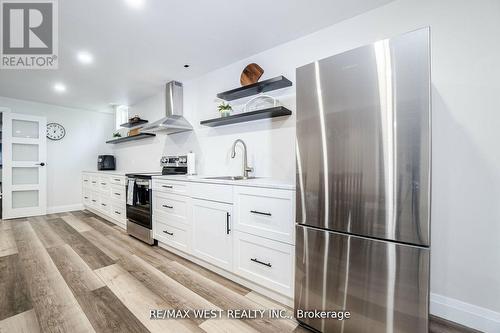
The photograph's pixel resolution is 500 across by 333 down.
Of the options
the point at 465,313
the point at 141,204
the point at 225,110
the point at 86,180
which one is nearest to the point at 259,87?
the point at 225,110

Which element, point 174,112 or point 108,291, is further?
point 174,112

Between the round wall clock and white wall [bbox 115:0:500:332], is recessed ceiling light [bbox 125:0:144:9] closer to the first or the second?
white wall [bbox 115:0:500:332]

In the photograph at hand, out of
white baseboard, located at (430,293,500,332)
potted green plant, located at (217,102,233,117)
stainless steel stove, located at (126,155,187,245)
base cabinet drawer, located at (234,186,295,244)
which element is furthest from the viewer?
stainless steel stove, located at (126,155,187,245)

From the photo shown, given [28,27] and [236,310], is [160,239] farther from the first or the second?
[28,27]

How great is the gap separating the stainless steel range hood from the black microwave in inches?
96.1

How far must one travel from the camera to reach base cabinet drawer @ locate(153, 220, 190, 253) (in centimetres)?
246

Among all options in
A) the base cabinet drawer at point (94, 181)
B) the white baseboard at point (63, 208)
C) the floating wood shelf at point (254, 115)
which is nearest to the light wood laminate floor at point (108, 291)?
the base cabinet drawer at point (94, 181)

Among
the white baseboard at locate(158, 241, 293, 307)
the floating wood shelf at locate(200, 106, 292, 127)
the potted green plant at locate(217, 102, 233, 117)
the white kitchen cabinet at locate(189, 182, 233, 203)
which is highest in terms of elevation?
the potted green plant at locate(217, 102, 233, 117)

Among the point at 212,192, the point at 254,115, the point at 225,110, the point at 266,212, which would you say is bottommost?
the point at 266,212

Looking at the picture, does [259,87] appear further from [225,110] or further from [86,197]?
[86,197]

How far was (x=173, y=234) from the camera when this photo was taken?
2.62m

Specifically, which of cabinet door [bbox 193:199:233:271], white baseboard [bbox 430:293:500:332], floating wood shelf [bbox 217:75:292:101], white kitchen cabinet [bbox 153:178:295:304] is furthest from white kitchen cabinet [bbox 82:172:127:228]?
white baseboard [bbox 430:293:500:332]

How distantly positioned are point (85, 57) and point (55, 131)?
3.25m

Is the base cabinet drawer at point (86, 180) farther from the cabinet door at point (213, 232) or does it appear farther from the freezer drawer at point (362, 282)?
the freezer drawer at point (362, 282)
